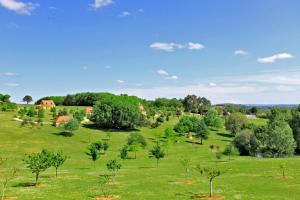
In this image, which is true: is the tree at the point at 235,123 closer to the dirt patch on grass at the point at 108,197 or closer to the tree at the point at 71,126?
the tree at the point at 71,126

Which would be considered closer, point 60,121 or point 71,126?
point 71,126

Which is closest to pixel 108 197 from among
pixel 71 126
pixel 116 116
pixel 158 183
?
pixel 158 183

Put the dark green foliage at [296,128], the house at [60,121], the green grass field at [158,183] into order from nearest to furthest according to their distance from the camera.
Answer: the green grass field at [158,183] → the dark green foliage at [296,128] → the house at [60,121]

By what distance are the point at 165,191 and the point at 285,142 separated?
75167mm

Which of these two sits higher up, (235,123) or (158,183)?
(235,123)

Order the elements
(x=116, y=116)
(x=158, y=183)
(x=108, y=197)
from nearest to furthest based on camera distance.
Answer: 1. (x=108, y=197)
2. (x=158, y=183)
3. (x=116, y=116)

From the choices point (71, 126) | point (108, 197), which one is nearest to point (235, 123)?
point (71, 126)

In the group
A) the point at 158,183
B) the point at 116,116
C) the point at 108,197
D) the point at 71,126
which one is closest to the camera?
the point at 108,197

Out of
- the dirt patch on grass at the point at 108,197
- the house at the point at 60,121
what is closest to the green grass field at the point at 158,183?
the dirt patch on grass at the point at 108,197

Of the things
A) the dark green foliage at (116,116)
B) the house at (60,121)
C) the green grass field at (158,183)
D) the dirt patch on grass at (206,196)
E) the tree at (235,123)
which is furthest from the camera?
the tree at (235,123)

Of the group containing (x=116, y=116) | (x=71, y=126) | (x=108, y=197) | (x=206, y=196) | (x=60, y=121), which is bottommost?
(x=108, y=197)

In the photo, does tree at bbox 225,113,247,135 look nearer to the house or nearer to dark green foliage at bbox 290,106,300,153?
dark green foliage at bbox 290,106,300,153

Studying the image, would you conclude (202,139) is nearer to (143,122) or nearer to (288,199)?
(143,122)

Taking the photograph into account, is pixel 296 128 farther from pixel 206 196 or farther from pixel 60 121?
pixel 206 196
